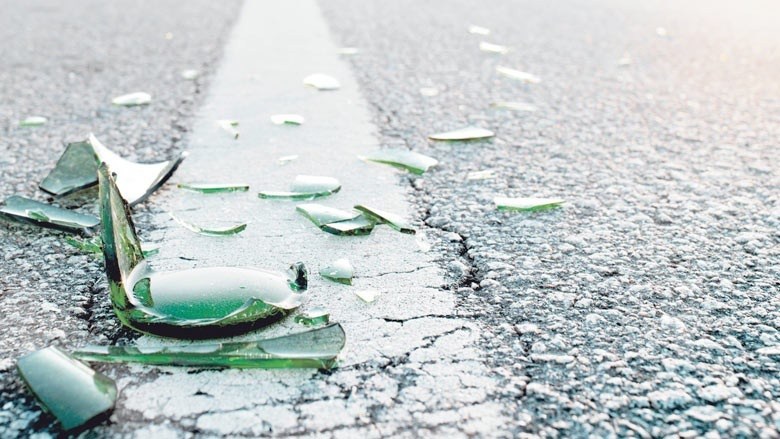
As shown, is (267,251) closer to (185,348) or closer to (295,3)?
(185,348)

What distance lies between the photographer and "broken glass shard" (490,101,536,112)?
301 centimetres

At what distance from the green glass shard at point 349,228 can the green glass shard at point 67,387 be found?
0.72m

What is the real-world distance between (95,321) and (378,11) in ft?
14.1

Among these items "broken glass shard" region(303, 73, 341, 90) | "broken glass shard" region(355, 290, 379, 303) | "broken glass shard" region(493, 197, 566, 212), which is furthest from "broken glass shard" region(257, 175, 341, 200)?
"broken glass shard" region(303, 73, 341, 90)

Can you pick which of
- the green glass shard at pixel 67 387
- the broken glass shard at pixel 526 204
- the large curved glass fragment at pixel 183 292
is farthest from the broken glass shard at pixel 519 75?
the green glass shard at pixel 67 387

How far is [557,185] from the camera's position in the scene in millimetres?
2213

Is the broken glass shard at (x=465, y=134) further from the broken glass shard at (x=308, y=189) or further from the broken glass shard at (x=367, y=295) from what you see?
the broken glass shard at (x=367, y=295)

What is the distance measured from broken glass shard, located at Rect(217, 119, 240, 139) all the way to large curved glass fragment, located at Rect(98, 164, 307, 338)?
1062 millimetres

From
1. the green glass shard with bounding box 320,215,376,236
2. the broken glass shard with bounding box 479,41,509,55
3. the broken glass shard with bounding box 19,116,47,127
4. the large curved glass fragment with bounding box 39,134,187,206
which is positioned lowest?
the broken glass shard with bounding box 19,116,47,127

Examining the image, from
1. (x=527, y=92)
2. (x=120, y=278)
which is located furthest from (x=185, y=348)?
(x=527, y=92)

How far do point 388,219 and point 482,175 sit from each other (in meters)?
0.45

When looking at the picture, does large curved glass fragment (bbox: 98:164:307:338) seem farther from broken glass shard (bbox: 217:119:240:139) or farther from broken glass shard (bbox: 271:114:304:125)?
broken glass shard (bbox: 271:114:304:125)

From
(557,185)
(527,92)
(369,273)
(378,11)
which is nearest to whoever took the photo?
(369,273)

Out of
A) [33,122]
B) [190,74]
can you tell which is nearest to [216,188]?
[33,122]
